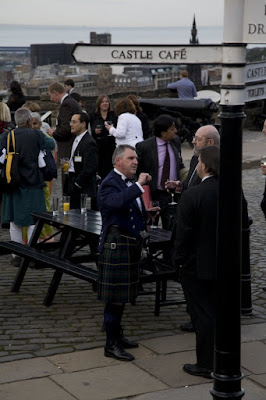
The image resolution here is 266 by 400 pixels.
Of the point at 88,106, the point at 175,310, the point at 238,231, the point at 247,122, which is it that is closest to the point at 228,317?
the point at 238,231

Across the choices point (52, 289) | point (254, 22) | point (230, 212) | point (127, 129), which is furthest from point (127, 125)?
point (254, 22)

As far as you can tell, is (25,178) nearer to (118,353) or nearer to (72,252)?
(72,252)

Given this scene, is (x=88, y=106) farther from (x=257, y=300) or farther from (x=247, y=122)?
(x=257, y=300)

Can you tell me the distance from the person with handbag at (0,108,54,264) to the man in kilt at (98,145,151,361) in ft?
9.94

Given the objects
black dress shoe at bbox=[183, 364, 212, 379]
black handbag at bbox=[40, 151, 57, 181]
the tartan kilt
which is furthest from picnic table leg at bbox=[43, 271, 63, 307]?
black dress shoe at bbox=[183, 364, 212, 379]

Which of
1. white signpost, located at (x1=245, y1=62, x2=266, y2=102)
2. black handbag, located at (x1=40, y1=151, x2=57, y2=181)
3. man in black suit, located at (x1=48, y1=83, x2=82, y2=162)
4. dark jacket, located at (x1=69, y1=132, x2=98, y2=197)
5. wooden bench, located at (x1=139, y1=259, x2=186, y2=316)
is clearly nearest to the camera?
white signpost, located at (x1=245, y1=62, x2=266, y2=102)

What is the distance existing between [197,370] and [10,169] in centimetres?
406

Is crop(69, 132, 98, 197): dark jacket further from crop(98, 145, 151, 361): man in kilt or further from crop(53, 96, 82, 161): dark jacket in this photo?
crop(98, 145, 151, 361): man in kilt

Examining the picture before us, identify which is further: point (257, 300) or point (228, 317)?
point (257, 300)

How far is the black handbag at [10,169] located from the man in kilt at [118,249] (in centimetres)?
297

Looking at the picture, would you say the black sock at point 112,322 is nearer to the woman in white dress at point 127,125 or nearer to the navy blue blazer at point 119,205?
the navy blue blazer at point 119,205

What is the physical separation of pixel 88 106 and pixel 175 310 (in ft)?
48.0

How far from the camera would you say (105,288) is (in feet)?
23.4

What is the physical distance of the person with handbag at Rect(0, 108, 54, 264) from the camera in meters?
10.1
